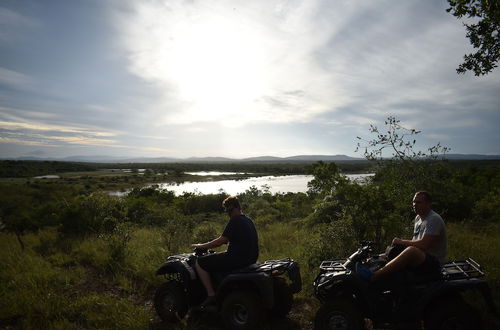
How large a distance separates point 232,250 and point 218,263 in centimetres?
32

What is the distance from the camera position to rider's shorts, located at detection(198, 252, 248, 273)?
498 centimetres

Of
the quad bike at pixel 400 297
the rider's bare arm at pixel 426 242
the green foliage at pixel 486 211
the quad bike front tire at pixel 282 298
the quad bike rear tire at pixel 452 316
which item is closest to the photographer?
the quad bike rear tire at pixel 452 316

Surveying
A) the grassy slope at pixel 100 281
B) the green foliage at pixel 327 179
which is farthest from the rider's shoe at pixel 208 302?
the green foliage at pixel 327 179

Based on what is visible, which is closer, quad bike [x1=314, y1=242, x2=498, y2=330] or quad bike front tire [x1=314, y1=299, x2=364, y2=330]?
quad bike [x1=314, y1=242, x2=498, y2=330]

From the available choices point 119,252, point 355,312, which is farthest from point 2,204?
point 355,312

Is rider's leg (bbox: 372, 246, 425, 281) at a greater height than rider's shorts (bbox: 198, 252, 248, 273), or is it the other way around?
rider's leg (bbox: 372, 246, 425, 281)

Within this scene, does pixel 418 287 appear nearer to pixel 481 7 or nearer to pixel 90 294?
pixel 90 294

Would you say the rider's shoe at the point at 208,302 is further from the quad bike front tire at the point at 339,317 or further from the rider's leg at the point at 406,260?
the rider's leg at the point at 406,260

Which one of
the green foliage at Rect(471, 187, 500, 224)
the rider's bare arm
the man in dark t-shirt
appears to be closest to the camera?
the rider's bare arm

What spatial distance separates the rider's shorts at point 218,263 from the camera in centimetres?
498

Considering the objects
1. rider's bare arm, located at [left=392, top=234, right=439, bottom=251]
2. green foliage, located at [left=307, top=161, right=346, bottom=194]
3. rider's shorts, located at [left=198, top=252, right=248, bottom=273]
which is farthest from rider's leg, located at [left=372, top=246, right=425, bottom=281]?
green foliage, located at [left=307, top=161, right=346, bottom=194]

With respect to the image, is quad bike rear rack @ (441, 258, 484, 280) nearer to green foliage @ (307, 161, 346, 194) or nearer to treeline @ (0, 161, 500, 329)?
treeline @ (0, 161, 500, 329)

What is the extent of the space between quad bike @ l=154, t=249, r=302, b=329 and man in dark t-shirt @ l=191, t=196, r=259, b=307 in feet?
0.36

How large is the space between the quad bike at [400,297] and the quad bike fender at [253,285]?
0.71 meters
